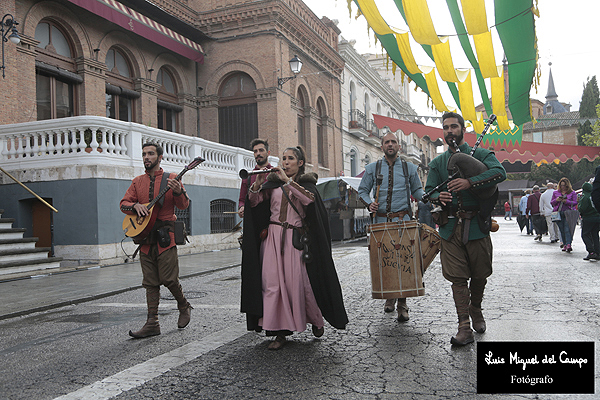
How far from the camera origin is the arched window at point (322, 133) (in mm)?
27905

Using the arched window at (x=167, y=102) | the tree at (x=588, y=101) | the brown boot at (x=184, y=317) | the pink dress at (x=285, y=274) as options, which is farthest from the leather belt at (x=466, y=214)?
the tree at (x=588, y=101)

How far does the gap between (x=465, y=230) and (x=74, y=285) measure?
277 inches

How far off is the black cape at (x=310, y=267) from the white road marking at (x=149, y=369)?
46 centimetres

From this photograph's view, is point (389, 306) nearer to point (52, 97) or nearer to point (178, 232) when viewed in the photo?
point (178, 232)

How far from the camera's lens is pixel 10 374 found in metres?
3.94

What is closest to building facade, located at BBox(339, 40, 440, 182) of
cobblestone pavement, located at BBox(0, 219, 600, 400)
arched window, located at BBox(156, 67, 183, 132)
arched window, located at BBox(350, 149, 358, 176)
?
arched window, located at BBox(350, 149, 358, 176)

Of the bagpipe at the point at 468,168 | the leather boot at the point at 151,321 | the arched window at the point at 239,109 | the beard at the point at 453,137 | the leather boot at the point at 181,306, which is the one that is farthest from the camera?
the arched window at the point at 239,109

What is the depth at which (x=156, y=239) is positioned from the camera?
17.2ft

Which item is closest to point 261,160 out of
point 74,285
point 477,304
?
point 477,304

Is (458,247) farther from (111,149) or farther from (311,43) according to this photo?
A: (311,43)

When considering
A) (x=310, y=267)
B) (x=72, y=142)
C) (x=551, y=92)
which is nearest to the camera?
(x=310, y=267)

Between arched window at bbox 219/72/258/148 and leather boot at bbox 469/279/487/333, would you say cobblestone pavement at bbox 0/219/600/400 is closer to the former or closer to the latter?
leather boot at bbox 469/279/487/333

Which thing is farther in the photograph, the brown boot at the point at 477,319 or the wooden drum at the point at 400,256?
the wooden drum at the point at 400,256

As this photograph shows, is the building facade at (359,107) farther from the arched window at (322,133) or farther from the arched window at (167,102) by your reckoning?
the arched window at (167,102)
